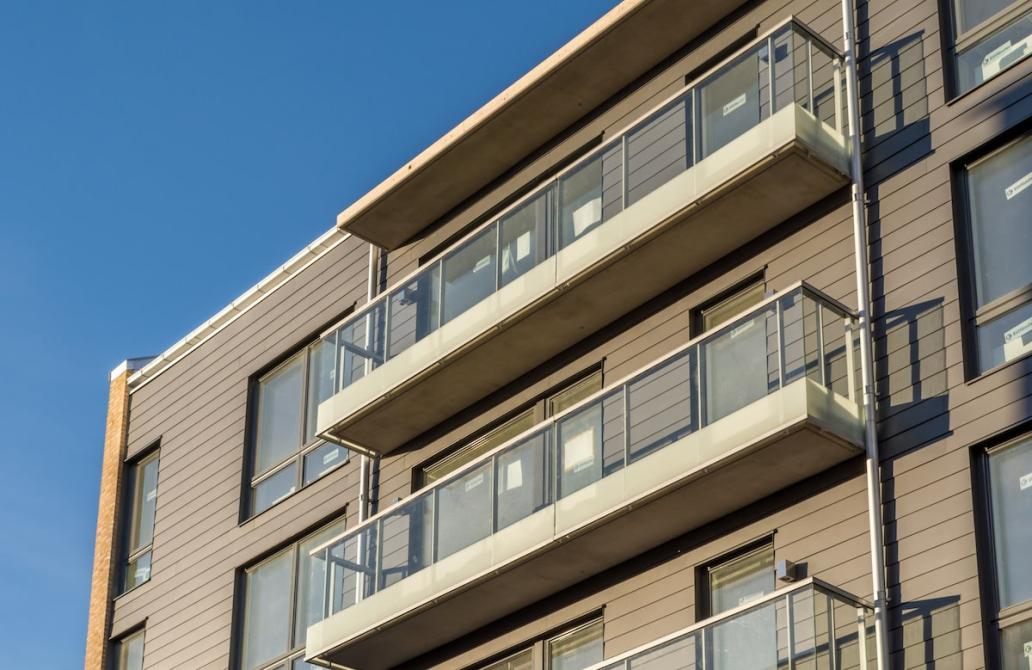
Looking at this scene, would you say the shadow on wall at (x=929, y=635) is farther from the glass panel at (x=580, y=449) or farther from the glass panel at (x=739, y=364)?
the glass panel at (x=580, y=449)

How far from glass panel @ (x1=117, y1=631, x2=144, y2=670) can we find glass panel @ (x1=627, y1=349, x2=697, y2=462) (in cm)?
1249

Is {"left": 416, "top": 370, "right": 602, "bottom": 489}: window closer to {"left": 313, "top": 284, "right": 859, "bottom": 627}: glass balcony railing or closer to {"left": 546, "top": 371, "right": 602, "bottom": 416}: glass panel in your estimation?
{"left": 546, "top": 371, "right": 602, "bottom": 416}: glass panel

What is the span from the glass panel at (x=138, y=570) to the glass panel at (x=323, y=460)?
4.28m

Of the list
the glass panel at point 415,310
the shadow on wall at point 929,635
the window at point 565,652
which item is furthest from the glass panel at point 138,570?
the shadow on wall at point 929,635

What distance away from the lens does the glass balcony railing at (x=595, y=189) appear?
22203mm

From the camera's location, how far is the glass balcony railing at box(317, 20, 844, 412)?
2220 centimetres

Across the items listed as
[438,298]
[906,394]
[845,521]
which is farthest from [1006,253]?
[438,298]

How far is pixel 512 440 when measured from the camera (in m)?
23.7

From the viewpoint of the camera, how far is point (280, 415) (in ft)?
99.3

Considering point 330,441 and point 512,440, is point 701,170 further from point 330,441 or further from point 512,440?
point 330,441

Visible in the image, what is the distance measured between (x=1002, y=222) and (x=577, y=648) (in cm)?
724

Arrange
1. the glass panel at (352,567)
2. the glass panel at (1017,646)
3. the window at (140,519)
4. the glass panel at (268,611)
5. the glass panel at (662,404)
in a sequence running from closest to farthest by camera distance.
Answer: the glass panel at (1017,646) < the glass panel at (662,404) < the glass panel at (352,567) < the glass panel at (268,611) < the window at (140,519)

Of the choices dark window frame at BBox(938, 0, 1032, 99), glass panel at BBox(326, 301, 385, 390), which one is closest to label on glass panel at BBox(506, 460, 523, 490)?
glass panel at BBox(326, 301, 385, 390)

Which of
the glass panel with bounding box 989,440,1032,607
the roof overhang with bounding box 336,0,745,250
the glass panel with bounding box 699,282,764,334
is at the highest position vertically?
the roof overhang with bounding box 336,0,745,250
